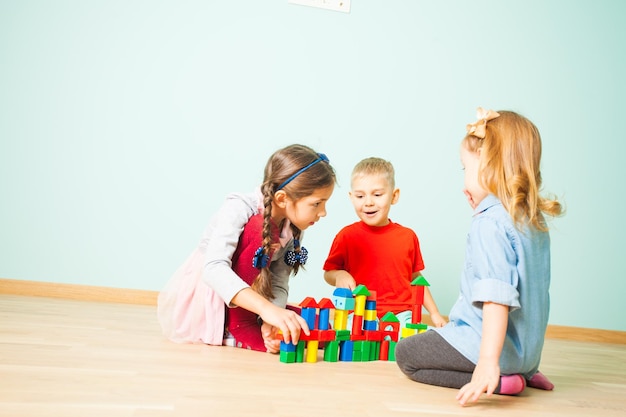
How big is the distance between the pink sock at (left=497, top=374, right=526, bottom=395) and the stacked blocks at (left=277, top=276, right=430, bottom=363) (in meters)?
0.39

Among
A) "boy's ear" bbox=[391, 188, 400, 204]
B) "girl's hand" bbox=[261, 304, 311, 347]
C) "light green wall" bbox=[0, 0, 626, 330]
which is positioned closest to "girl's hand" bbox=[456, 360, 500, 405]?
"girl's hand" bbox=[261, 304, 311, 347]

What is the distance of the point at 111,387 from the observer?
0.93 metres

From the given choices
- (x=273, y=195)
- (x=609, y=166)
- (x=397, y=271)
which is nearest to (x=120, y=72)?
(x=273, y=195)

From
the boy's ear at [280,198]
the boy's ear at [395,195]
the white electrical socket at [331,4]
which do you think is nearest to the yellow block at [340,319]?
the boy's ear at [280,198]

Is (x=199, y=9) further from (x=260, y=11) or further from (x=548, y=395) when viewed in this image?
(x=548, y=395)

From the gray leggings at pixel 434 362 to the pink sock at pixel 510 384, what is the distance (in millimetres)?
61

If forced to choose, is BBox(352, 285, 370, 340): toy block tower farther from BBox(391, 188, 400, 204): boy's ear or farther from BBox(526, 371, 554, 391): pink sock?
BBox(391, 188, 400, 204): boy's ear

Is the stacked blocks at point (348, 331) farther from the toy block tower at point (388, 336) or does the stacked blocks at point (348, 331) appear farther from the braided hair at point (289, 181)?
the braided hair at point (289, 181)

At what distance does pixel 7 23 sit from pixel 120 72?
0.46 metres

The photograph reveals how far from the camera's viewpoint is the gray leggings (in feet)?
3.86

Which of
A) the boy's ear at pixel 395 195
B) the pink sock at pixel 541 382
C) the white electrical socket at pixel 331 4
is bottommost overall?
the pink sock at pixel 541 382

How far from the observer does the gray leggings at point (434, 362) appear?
1.18m

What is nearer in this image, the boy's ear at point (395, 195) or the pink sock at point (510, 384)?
the pink sock at point (510, 384)

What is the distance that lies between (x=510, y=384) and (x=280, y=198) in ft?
2.28
